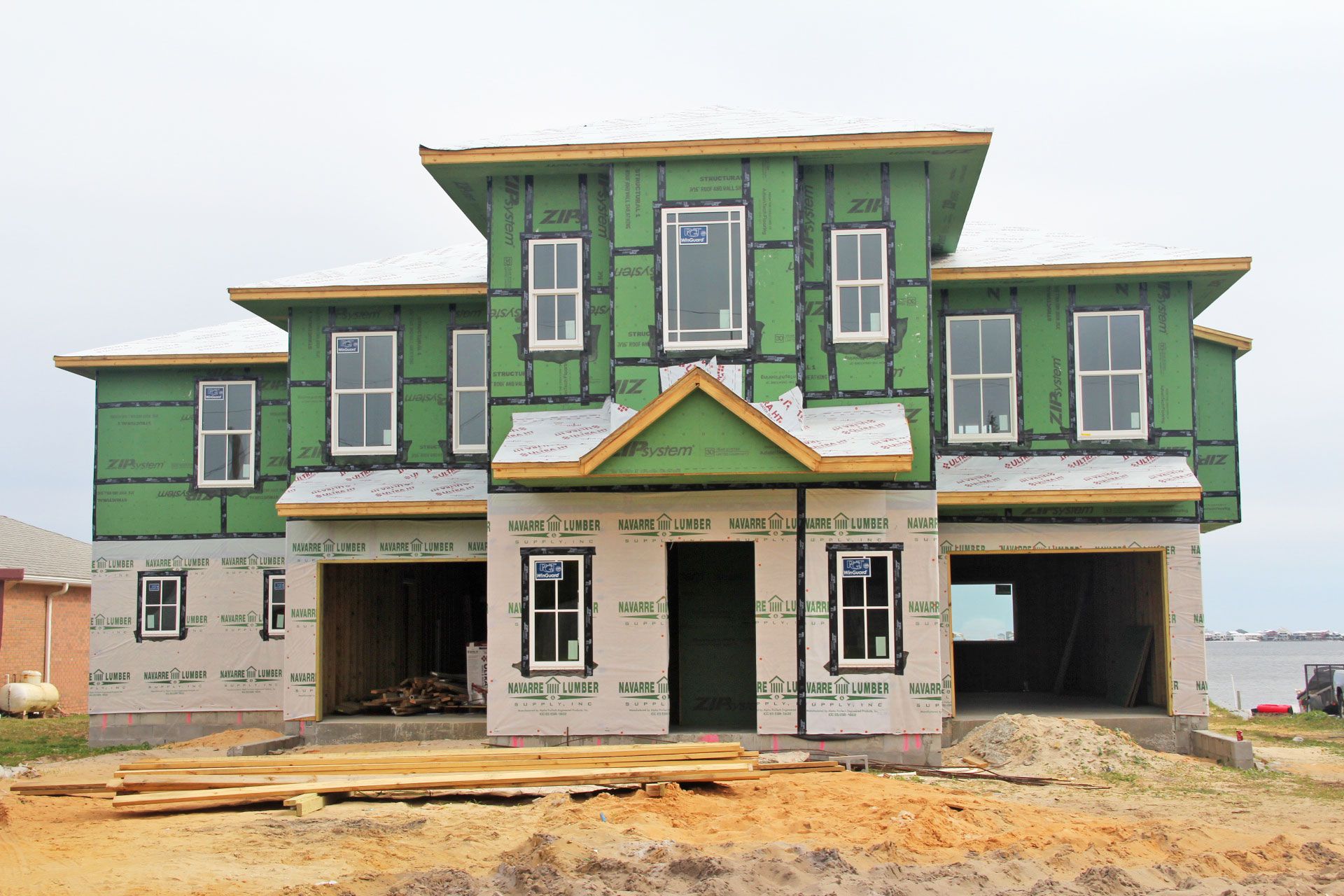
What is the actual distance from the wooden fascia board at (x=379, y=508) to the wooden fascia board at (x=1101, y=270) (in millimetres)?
8078

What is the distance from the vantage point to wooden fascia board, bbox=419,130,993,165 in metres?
17.5

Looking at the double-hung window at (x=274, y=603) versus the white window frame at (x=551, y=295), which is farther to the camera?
the double-hung window at (x=274, y=603)

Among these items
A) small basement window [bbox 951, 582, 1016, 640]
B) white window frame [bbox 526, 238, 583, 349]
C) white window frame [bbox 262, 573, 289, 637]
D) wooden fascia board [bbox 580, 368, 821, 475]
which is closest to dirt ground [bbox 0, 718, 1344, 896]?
wooden fascia board [bbox 580, 368, 821, 475]

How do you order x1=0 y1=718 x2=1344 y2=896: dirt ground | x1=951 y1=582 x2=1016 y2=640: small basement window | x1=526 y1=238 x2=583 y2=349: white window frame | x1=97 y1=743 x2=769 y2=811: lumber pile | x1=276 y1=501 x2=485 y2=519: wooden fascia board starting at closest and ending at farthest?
x1=0 y1=718 x2=1344 y2=896: dirt ground < x1=97 y1=743 x2=769 y2=811: lumber pile < x1=526 y1=238 x2=583 y2=349: white window frame < x1=276 y1=501 x2=485 y2=519: wooden fascia board < x1=951 y1=582 x2=1016 y2=640: small basement window

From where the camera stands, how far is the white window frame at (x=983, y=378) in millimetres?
20203

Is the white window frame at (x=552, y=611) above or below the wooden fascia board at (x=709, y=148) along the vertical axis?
below

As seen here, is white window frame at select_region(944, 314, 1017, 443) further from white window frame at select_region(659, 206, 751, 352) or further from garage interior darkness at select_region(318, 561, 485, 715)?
garage interior darkness at select_region(318, 561, 485, 715)

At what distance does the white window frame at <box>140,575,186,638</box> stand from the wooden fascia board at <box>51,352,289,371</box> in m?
3.86

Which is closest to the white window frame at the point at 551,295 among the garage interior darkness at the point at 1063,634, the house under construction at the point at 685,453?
the house under construction at the point at 685,453

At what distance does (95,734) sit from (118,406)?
5919mm

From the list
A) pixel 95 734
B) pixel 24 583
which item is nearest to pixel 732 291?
pixel 95 734

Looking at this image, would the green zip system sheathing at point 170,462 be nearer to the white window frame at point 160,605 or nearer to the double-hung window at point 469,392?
the white window frame at point 160,605

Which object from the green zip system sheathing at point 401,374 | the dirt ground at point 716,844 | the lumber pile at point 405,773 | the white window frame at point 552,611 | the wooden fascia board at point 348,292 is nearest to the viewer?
the dirt ground at point 716,844

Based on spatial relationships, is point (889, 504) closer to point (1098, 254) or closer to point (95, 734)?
point (1098, 254)
